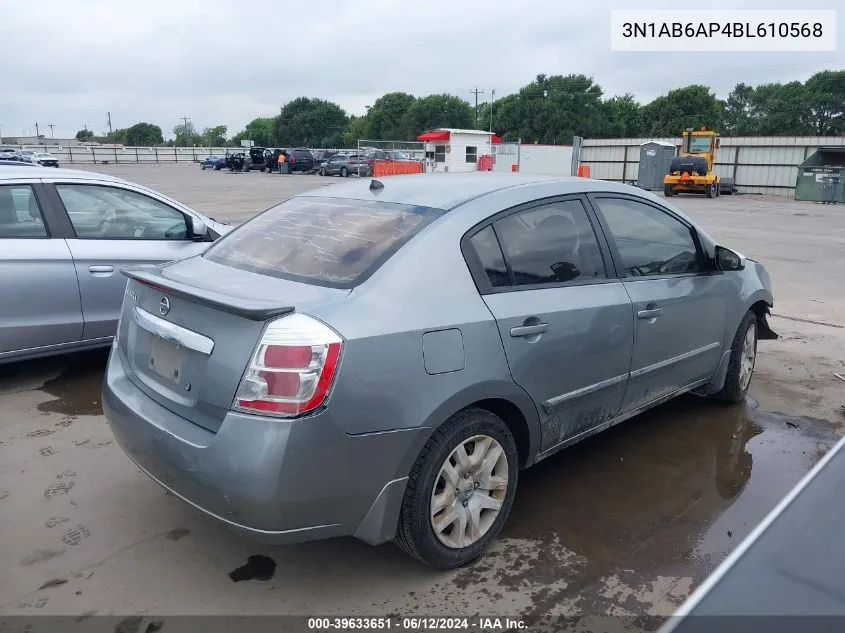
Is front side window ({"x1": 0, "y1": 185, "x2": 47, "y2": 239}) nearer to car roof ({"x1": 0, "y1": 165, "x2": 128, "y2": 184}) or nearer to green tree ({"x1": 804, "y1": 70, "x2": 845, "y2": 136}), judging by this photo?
car roof ({"x1": 0, "y1": 165, "x2": 128, "y2": 184})

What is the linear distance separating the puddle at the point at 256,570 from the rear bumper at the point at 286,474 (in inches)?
17.8

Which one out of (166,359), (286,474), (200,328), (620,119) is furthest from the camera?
(620,119)

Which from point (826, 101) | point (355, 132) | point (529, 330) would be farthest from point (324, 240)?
point (355, 132)

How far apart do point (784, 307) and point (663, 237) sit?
15.6ft

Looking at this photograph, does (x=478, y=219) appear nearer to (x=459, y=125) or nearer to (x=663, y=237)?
(x=663, y=237)

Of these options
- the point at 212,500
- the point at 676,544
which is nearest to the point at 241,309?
the point at 212,500

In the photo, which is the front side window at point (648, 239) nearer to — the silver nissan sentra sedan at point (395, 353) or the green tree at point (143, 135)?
the silver nissan sentra sedan at point (395, 353)

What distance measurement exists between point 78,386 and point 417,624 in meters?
3.63

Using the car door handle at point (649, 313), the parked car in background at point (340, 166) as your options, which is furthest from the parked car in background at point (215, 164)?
the car door handle at point (649, 313)

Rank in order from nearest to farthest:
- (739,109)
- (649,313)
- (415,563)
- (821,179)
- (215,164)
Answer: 1. (415,563)
2. (649,313)
3. (821,179)
4. (215,164)
5. (739,109)

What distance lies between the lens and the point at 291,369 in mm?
2400

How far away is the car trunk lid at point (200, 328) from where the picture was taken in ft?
8.24

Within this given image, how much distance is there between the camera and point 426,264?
2.80 metres

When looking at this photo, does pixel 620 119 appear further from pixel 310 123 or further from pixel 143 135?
pixel 143 135
